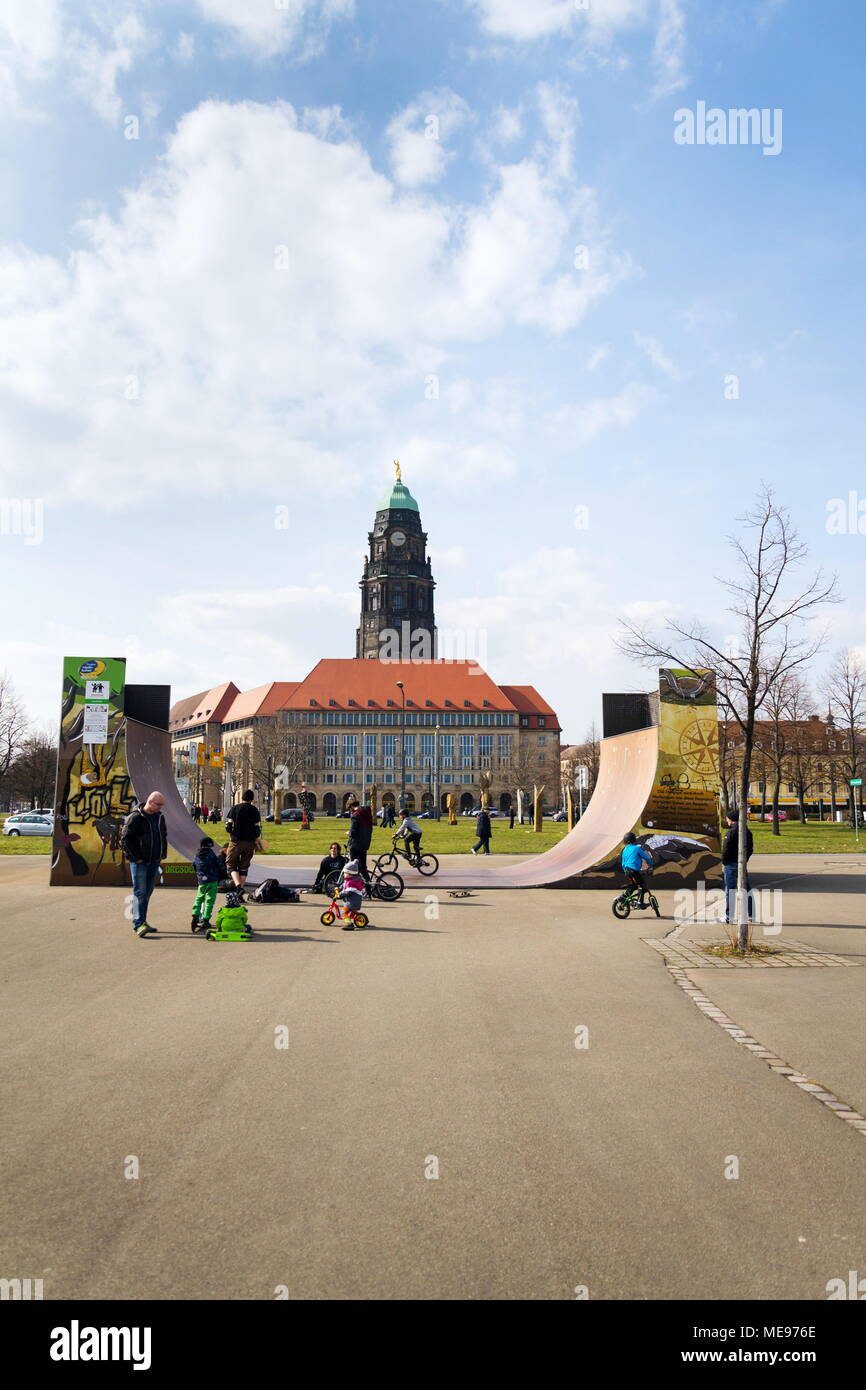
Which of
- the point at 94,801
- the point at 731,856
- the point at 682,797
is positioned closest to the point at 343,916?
the point at 731,856

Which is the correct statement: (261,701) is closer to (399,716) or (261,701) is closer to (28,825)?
(399,716)

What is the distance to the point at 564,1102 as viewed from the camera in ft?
17.6

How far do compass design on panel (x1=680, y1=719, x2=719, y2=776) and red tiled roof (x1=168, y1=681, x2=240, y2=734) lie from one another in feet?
401

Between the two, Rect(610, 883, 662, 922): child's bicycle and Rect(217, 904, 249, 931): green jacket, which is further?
Rect(610, 883, 662, 922): child's bicycle

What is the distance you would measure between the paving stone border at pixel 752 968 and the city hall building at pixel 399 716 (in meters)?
95.7

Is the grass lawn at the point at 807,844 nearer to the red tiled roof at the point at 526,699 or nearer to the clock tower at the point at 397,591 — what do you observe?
the red tiled roof at the point at 526,699

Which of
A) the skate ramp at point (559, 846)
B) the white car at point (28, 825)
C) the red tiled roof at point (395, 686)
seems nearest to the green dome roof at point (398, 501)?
the red tiled roof at point (395, 686)

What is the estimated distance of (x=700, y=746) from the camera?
18.9 metres

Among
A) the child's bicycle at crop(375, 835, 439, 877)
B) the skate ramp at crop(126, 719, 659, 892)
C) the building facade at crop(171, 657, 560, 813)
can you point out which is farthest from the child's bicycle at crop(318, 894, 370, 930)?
Result: the building facade at crop(171, 657, 560, 813)

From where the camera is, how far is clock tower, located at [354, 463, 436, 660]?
442 ft

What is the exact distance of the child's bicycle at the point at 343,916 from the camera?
1285cm

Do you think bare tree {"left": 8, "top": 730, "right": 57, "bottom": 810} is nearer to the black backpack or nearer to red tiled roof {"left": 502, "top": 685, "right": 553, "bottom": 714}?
the black backpack
